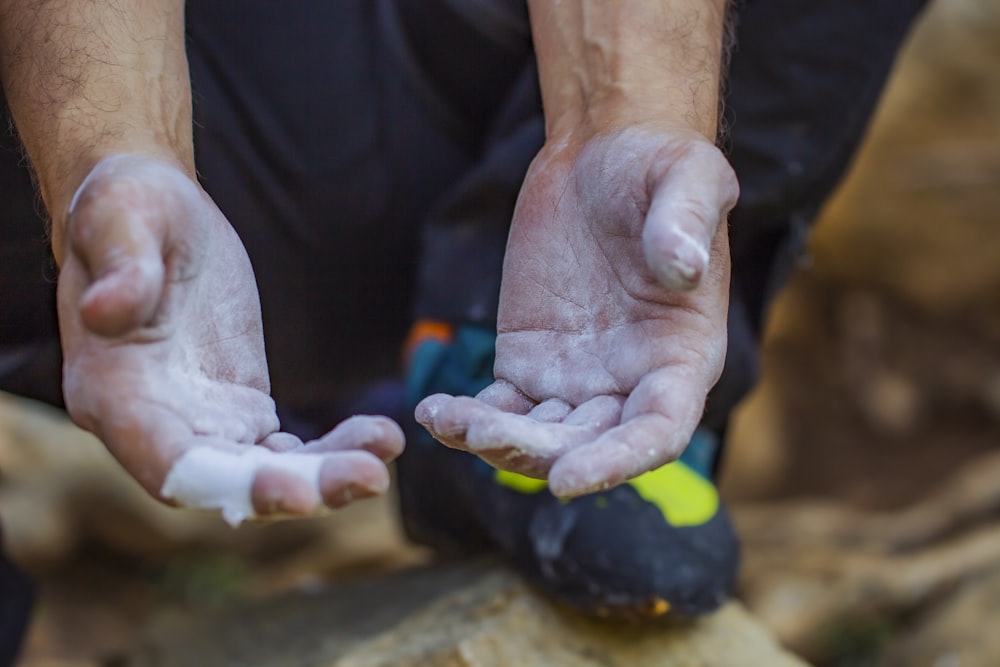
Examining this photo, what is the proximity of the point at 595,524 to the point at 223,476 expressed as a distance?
1.93 feet

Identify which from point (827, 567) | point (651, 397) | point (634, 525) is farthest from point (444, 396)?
point (827, 567)

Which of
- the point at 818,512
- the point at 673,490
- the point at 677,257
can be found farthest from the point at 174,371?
the point at 818,512

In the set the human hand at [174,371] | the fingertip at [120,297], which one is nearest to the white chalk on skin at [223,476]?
the human hand at [174,371]

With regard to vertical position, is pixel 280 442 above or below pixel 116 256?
below

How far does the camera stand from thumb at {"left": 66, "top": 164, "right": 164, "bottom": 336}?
76 centimetres

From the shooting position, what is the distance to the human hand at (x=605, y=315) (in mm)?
807

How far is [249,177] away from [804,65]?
778 mm

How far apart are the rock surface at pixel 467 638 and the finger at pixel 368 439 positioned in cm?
48

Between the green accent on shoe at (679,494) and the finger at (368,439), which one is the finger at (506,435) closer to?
the finger at (368,439)

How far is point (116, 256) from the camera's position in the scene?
0.78m

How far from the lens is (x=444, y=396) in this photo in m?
0.87

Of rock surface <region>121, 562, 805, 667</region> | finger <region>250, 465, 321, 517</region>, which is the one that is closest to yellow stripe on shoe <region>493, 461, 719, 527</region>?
rock surface <region>121, 562, 805, 667</region>

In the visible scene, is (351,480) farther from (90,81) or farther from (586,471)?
(90,81)

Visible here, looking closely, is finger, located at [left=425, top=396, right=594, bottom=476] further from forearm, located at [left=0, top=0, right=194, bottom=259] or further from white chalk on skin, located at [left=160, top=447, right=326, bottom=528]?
forearm, located at [left=0, top=0, right=194, bottom=259]
